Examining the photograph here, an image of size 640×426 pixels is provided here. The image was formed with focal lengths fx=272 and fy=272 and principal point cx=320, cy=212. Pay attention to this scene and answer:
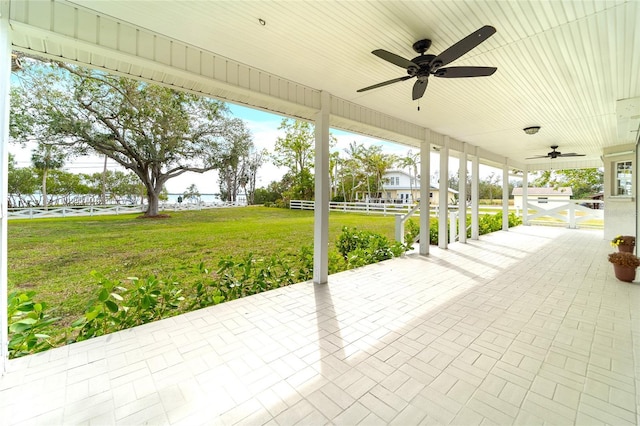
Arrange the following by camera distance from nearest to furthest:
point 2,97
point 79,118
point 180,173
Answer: point 2,97
point 79,118
point 180,173

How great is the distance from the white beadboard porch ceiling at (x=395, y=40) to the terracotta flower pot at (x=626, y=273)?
2439 millimetres

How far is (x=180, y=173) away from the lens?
7.23m

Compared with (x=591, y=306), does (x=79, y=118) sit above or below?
above

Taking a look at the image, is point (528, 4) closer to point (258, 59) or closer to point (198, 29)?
point (258, 59)

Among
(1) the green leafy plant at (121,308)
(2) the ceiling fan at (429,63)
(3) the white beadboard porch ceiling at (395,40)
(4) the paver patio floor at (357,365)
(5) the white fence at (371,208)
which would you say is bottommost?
(4) the paver patio floor at (357,365)

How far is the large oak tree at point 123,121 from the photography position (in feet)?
16.3

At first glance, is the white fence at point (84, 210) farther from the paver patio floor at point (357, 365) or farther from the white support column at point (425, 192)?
the white support column at point (425, 192)

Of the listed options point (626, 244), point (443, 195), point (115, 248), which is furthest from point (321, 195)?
point (626, 244)

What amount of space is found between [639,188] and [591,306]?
132 inches

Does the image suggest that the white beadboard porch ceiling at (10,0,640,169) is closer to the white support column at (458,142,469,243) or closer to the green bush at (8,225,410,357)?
the green bush at (8,225,410,357)

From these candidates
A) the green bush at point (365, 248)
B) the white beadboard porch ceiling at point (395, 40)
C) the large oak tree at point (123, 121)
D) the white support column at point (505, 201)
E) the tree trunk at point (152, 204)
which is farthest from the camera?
the white support column at point (505, 201)

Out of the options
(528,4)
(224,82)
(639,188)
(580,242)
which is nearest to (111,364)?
(224,82)

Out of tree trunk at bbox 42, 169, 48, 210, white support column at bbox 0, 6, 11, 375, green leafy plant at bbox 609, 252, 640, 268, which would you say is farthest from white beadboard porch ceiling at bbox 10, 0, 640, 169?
tree trunk at bbox 42, 169, 48, 210

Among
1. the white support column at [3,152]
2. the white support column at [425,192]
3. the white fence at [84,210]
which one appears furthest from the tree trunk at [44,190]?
the white support column at [425,192]
